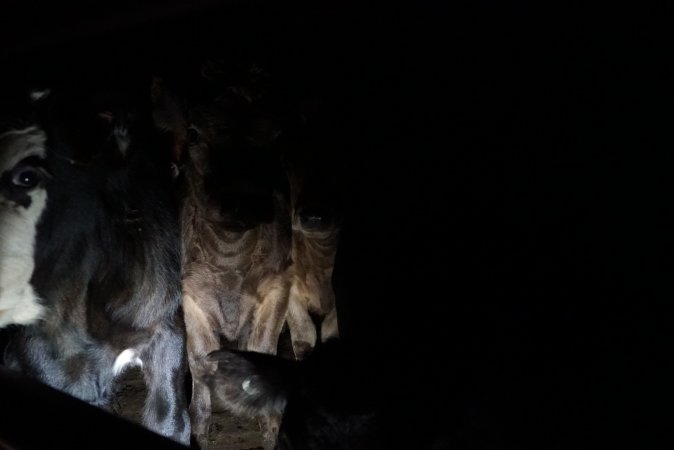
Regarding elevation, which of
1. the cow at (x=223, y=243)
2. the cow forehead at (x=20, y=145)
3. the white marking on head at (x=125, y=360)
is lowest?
the white marking on head at (x=125, y=360)

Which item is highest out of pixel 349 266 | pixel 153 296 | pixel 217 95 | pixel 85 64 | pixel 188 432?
pixel 85 64

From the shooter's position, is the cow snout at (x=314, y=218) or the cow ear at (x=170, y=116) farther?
the cow ear at (x=170, y=116)

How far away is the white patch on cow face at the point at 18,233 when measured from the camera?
2096mm

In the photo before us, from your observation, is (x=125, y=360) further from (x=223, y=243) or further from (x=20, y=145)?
(x=20, y=145)

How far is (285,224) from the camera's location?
2820mm

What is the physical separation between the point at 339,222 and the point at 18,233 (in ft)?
3.82

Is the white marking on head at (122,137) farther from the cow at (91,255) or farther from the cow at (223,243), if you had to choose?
the cow at (223,243)

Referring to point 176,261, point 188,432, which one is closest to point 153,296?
point 176,261

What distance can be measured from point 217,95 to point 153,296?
0.92 metres

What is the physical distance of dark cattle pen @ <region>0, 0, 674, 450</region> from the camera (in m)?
1.56

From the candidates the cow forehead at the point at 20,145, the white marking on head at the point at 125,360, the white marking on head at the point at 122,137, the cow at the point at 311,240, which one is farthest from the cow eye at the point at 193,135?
the white marking on head at the point at 125,360

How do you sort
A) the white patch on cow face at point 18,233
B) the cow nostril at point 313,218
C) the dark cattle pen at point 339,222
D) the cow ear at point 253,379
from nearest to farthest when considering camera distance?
the dark cattle pen at point 339,222 < the cow ear at point 253,379 < the white patch on cow face at point 18,233 < the cow nostril at point 313,218

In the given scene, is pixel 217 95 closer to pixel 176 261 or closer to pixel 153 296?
pixel 176 261

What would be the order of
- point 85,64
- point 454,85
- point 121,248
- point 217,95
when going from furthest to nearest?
point 217,95
point 121,248
point 85,64
point 454,85
